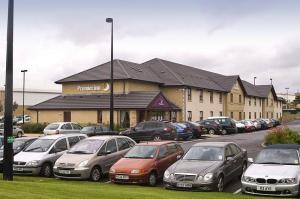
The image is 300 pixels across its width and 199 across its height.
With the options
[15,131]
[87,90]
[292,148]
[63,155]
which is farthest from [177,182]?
[87,90]

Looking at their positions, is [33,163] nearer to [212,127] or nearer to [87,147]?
[87,147]

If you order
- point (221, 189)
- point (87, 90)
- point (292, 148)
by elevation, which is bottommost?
point (221, 189)

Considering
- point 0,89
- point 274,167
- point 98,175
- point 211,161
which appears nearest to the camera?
point 274,167

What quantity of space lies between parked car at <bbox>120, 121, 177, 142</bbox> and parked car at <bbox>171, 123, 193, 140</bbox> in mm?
2428

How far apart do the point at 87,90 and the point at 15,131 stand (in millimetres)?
10897

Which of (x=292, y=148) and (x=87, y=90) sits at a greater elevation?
(x=87, y=90)

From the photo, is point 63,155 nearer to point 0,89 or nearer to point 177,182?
point 177,182

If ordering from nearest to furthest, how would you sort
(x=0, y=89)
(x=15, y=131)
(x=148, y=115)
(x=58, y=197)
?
(x=58, y=197), (x=15, y=131), (x=148, y=115), (x=0, y=89)

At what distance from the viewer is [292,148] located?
14711mm

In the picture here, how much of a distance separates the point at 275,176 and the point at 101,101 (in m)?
35.3

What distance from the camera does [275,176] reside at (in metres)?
12.9

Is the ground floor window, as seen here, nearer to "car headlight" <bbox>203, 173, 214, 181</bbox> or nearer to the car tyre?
the car tyre

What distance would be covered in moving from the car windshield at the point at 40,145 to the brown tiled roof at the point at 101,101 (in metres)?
24.5

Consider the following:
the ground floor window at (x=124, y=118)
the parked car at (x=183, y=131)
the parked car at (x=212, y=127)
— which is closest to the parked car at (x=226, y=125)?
the parked car at (x=212, y=127)
